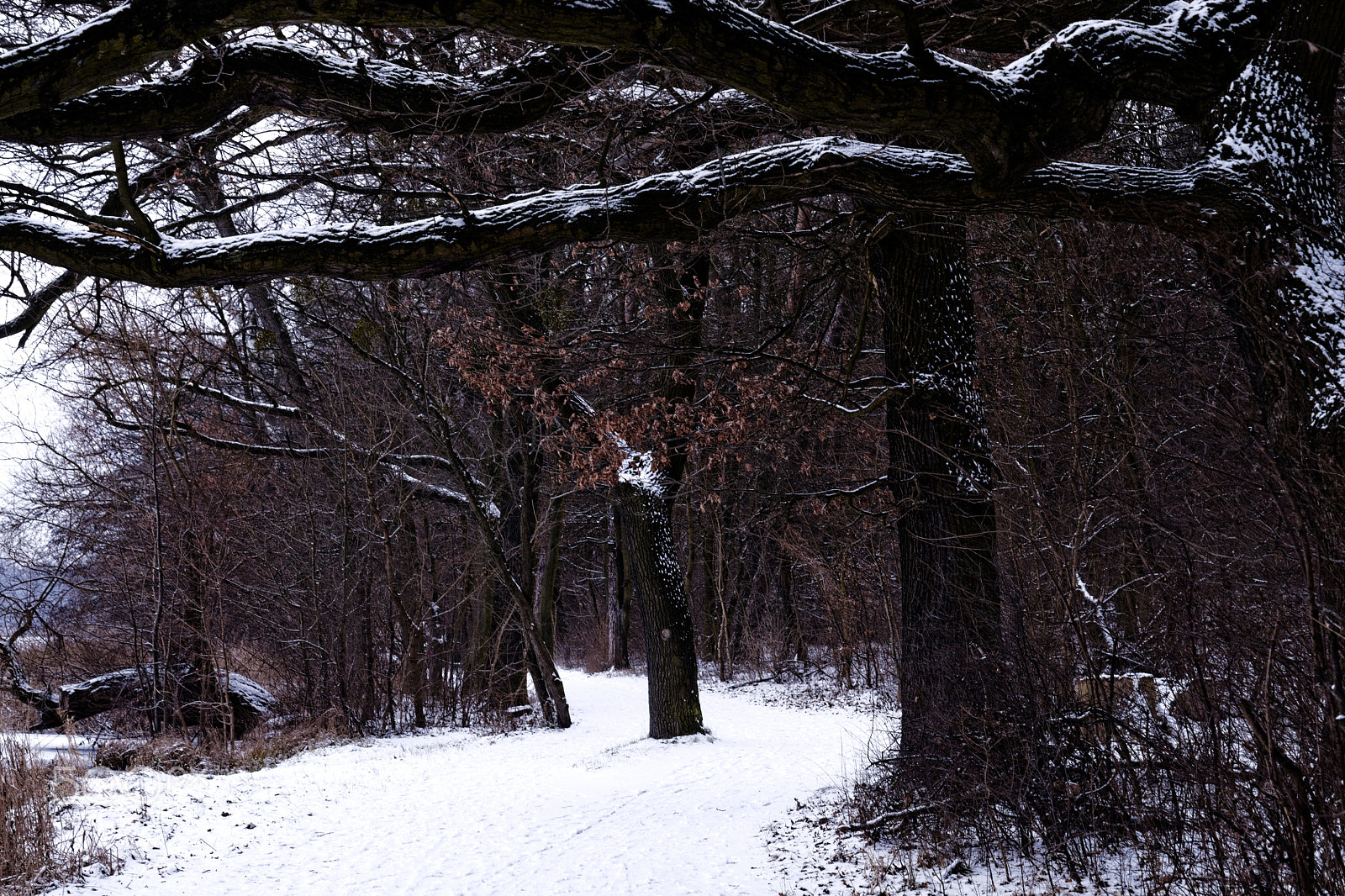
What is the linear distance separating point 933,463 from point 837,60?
146 inches

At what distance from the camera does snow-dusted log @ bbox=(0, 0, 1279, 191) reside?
13.2 ft

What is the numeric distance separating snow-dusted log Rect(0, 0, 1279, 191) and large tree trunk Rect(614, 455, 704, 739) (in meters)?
8.70

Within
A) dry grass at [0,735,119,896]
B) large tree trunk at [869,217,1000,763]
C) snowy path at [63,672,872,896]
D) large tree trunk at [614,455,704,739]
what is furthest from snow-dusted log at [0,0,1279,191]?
large tree trunk at [614,455,704,739]

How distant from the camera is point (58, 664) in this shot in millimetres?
12555

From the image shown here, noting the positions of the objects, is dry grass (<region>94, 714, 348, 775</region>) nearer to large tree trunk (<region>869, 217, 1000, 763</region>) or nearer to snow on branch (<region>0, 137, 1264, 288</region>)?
snow on branch (<region>0, 137, 1264, 288</region>)

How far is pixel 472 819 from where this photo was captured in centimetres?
850

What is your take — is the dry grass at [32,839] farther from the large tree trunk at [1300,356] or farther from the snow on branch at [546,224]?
the large tree trunk at [1300,356]

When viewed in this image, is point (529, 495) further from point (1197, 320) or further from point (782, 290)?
point (1197, 320)

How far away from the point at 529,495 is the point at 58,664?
7.56 m

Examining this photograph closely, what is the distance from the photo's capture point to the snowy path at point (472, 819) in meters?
6.43

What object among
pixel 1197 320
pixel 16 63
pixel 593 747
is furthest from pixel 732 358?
pixel 593 747

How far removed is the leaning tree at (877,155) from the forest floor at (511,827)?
1.50 metres

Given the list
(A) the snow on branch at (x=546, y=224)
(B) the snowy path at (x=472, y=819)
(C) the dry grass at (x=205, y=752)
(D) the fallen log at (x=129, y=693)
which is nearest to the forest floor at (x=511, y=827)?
(B) the snowy path at (x=472, y=819)

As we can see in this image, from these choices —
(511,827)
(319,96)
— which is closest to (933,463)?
(511,827)
